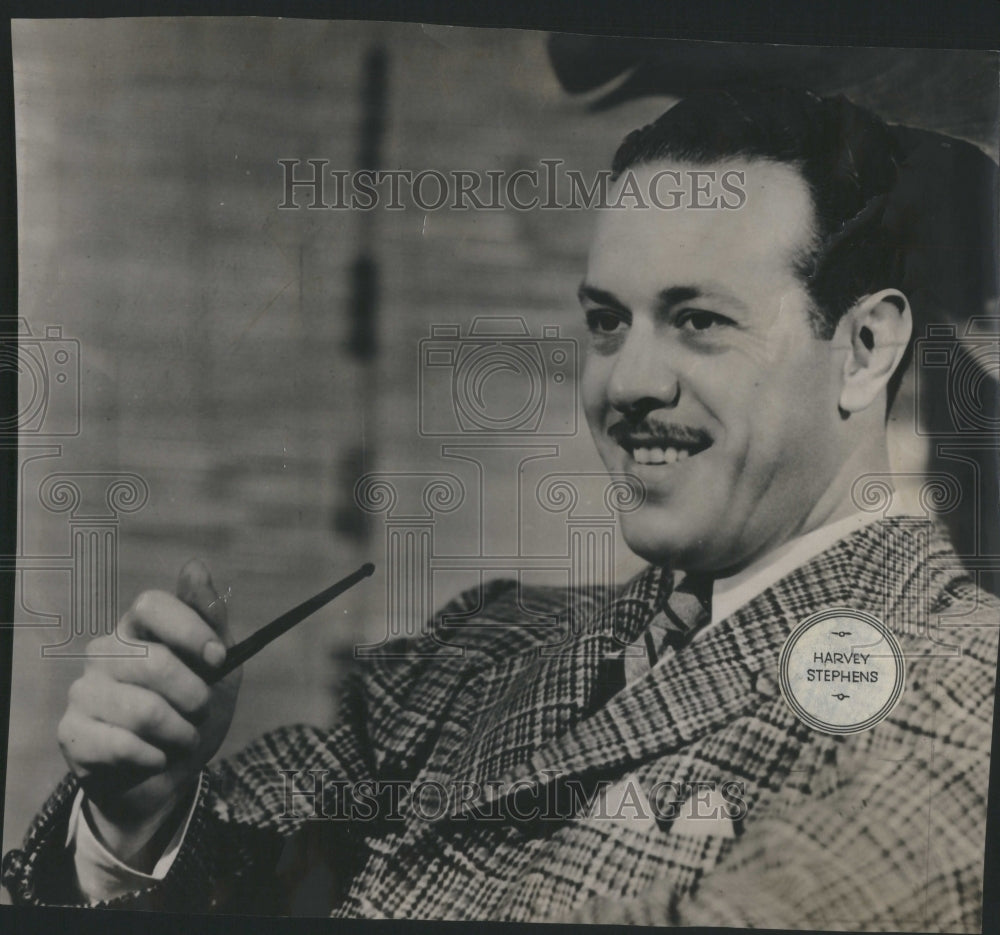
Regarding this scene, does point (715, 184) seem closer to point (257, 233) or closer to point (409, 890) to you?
point (257, 233)

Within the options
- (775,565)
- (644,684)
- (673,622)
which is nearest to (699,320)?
(775,565)

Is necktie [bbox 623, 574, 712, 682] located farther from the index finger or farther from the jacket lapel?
the index finger

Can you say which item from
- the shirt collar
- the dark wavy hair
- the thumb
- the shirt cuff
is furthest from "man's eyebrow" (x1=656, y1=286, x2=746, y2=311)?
the shirt cuff

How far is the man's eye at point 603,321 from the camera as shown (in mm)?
2215

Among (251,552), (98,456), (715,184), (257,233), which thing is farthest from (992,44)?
(98,456)

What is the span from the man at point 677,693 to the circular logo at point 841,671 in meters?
0.03

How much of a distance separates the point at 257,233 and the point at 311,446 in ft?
1.64

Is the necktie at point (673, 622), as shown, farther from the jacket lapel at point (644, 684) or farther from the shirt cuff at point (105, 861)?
the shirt cuff at point (105, 861)

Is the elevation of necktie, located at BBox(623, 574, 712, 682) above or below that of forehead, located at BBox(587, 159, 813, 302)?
below

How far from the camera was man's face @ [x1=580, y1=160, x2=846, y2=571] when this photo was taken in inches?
85.9

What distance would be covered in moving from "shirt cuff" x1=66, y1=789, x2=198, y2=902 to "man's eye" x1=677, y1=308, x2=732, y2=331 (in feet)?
5.01

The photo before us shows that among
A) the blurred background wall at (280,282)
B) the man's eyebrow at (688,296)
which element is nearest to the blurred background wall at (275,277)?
the blurred background wall at (280,282)

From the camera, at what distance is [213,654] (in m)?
2.23

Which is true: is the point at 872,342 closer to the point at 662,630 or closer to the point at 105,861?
the point at 662,630
